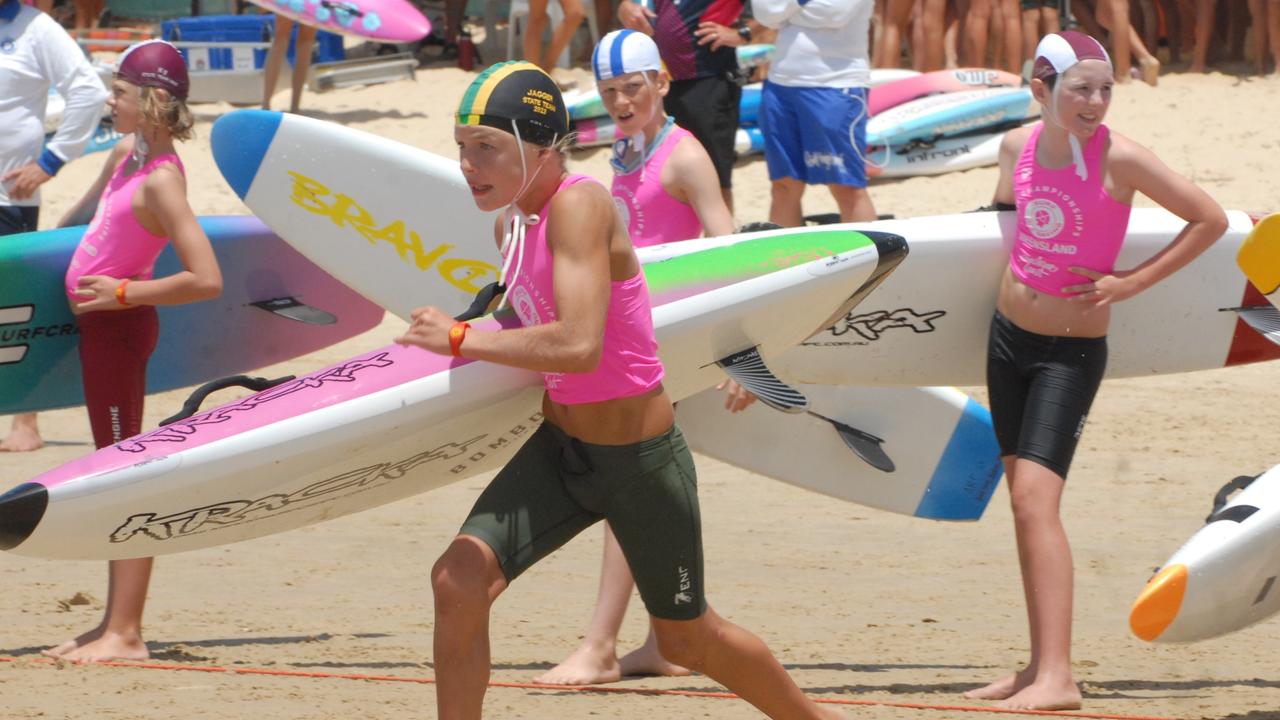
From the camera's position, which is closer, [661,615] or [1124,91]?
[661,615]

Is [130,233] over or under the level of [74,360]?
over

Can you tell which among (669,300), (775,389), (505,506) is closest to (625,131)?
(669,300)

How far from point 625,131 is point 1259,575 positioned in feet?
6.50

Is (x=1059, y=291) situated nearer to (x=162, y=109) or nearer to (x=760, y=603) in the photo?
(x=760, y=603)

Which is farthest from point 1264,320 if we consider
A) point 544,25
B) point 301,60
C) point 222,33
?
point 222,33

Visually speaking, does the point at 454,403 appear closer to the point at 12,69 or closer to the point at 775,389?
the point at 775,389

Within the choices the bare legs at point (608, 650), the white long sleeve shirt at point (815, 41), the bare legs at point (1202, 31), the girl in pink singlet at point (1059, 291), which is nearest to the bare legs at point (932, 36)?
the bare legs at point (1202, 31)

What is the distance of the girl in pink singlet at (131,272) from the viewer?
4.45 meters

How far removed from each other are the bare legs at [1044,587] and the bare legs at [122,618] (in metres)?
2.22

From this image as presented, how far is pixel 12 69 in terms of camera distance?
21.5 feet

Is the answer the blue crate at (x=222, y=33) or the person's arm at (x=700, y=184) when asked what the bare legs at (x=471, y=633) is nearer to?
the person's arm at (x=700, y=184)

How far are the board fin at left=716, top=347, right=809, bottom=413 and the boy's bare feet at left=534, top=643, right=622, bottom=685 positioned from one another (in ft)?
2.70

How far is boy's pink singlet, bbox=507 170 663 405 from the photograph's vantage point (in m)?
3.19

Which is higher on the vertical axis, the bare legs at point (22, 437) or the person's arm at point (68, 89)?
the person's arm at point (68, 89)
